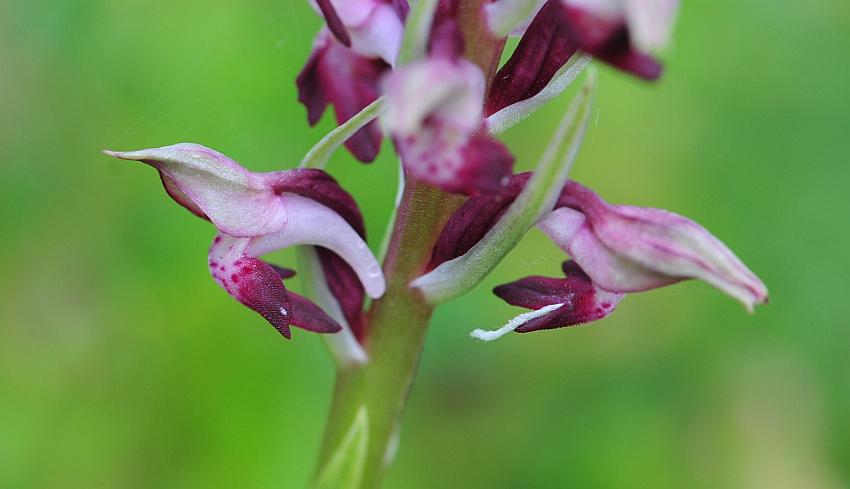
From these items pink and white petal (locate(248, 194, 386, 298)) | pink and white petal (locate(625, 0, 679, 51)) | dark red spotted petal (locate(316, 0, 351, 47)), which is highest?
pink and white petal (locate(625, 0, 679, 51))

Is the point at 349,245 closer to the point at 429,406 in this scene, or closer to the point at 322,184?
the point at 322,184

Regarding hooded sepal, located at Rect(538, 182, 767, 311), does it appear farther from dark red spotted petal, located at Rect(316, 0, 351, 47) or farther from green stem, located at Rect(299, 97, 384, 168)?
dark red spotted petal, located at Rect(316, 0, 351, 47)

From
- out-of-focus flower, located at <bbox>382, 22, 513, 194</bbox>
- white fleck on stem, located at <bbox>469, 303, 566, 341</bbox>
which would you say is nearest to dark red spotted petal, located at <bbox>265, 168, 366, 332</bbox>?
white fleck on stem, located at <bbox>469, 303, 566, 341</bbox>

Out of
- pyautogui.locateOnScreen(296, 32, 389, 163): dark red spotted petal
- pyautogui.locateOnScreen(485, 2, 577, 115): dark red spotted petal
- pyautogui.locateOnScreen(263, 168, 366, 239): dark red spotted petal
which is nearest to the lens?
pyautogui.locateOnScreen(485, 2, 577, 115): dark red spotted petal

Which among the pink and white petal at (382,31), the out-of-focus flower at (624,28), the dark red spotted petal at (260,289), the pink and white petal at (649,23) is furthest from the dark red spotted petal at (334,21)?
the pink and white petal at (649,23)

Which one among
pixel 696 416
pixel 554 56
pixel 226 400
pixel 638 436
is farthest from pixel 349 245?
pixel 696 416

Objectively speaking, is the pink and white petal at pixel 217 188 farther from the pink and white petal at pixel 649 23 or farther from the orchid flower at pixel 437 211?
the pink and white petal at pixel 649 23
